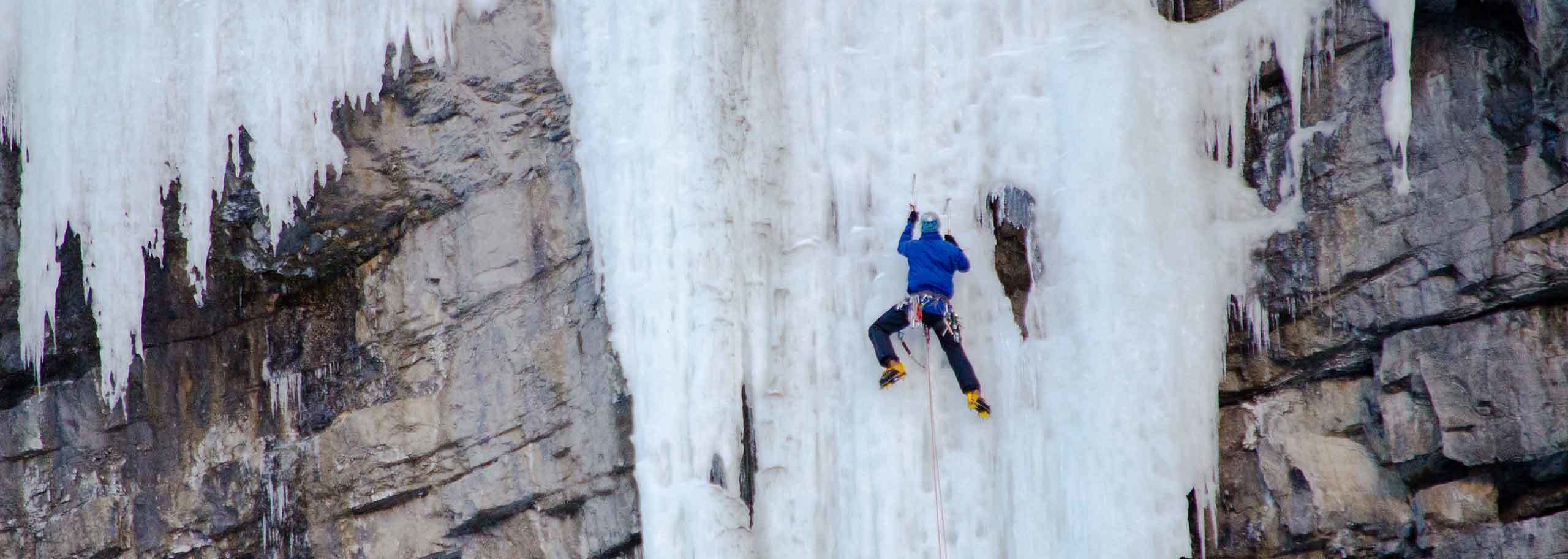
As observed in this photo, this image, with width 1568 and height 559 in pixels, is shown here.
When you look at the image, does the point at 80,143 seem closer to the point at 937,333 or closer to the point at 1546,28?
the point at 937,333

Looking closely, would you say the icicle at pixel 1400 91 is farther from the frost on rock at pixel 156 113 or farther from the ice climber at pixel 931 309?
the frost on rock at pixel 156 113

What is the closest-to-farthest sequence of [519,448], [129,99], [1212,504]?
1. [1212,504]
2. [519,448]
3. [129,99]

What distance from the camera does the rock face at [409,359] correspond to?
24.2 feet

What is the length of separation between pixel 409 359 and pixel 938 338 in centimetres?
299

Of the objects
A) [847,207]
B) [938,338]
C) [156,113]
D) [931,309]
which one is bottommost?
[938,338]

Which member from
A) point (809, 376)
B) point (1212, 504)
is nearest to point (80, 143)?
point (809, 376)

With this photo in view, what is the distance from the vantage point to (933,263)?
703 cm

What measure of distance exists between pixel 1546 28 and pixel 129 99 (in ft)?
25.2

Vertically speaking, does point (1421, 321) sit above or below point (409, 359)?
below

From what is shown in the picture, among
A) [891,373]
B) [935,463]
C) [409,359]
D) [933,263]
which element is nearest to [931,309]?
[933,263]

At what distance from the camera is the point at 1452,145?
264 inches

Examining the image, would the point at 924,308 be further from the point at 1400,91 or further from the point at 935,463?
the point at 1400,91

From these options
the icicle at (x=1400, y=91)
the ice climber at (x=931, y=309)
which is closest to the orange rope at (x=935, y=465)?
the ice climber at (x=931, y=309)

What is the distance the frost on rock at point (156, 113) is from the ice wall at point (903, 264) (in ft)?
4.16
